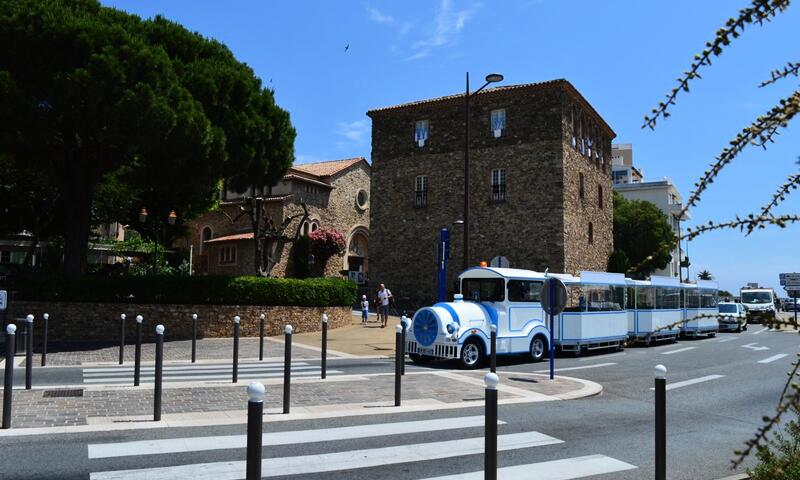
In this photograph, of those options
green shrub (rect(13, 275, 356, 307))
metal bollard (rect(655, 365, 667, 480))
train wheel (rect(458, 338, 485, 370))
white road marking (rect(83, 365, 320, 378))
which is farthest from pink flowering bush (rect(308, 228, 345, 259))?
metal bollard (rect(655, 365, 667, 480))

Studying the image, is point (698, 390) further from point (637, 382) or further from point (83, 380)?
point (83, 380)

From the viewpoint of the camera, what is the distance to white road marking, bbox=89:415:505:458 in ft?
19.5

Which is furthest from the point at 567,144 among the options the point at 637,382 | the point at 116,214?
the point at 116,214

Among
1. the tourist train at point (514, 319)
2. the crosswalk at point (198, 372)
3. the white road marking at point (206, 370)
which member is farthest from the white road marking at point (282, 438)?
the white road marking at point (206, 370)

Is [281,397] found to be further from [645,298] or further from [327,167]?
[327,167]

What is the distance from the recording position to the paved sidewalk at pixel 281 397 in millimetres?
7566

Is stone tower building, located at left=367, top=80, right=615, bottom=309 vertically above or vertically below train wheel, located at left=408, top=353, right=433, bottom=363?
Result: above

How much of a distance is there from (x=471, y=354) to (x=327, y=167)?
33250 millimetres

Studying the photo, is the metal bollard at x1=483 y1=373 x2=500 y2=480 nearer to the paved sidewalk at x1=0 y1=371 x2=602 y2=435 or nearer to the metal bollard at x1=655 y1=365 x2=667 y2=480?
the metal bollard at x1=655 y1=365 x2=667 y2=480

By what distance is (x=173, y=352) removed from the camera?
16734mm

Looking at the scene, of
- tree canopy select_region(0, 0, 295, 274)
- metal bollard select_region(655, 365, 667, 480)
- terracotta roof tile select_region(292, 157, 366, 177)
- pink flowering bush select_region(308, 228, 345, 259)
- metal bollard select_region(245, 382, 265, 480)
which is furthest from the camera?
terracotta roof tile select_region(292, 157, 366, 177)

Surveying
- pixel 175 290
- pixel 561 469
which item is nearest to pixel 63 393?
pixel 561 469

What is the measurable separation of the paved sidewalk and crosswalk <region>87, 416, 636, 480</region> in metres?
1.10

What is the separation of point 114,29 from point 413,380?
13758 mm
